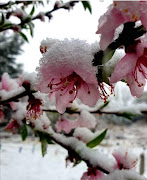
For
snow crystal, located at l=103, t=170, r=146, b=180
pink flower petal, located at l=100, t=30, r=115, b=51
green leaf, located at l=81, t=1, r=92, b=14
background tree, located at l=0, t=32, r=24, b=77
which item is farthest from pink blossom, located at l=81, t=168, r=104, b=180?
background tree, located at l=0, t=32, r=24, b=77

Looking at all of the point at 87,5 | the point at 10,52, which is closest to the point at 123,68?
the point at 87,5

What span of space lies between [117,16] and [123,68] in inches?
3.5

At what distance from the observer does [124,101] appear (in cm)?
1984

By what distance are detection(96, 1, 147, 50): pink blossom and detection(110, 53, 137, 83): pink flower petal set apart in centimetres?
5

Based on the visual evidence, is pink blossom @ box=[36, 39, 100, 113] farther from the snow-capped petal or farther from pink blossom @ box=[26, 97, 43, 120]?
pink blossom @ box=[26, 97, 43, 120]

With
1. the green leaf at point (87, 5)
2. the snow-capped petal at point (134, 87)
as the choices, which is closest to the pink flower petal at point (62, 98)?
the snow-capped petal at point (134, 87)

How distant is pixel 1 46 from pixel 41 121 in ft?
35.2

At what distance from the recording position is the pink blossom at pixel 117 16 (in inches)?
11.4

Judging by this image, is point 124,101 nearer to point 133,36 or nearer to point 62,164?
point 62,164

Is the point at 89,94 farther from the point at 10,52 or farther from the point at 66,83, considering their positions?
the point at 10,52

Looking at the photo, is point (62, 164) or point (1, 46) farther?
point (1, 46)

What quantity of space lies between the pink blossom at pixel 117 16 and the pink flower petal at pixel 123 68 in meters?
0.05

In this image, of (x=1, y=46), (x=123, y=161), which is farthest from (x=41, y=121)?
(x=1, y=46)

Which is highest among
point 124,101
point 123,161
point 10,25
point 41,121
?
point 10,25
